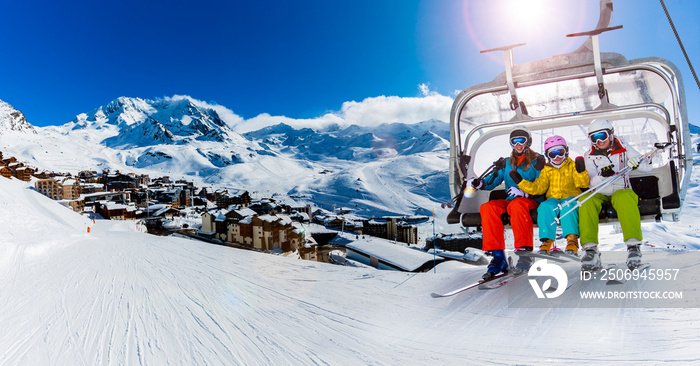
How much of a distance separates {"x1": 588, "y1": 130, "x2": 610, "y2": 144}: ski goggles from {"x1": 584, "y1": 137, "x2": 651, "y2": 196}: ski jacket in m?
0.08

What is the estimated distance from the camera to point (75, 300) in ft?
11.3

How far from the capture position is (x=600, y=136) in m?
Answer: 3.03

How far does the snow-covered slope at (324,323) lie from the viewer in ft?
6.39

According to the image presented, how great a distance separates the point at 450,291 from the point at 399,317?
2.59ft

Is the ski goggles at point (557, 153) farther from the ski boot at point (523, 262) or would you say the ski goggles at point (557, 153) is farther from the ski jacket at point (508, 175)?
the ski boot at point (523, 262)

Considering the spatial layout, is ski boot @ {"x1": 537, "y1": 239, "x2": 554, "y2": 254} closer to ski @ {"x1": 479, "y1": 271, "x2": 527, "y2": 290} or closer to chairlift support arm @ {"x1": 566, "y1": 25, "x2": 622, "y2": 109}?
ski @ {"x1": 479, "y1": 271, "x2": 527, "y2": 290}

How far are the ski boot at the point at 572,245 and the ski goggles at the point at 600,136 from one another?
2.83ft

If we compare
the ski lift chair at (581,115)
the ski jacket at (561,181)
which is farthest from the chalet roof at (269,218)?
the ski jacket at (561,181)

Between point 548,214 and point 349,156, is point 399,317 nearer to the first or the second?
point 548,214

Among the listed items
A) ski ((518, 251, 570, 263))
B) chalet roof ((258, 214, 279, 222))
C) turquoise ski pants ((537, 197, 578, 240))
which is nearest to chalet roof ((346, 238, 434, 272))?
ski ((518, 251, 570, 263))

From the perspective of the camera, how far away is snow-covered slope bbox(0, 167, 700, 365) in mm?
1948

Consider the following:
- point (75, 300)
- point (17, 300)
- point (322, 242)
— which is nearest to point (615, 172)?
point (75, 300)

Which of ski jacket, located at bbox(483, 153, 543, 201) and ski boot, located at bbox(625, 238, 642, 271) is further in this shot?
ski jacket, located at bbox(483, 153, 543, 201)

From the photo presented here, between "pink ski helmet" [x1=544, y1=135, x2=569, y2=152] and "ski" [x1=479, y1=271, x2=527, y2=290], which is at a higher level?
"pink ski helmet" [x1=544, y1=135, x2=569, y2=152]
